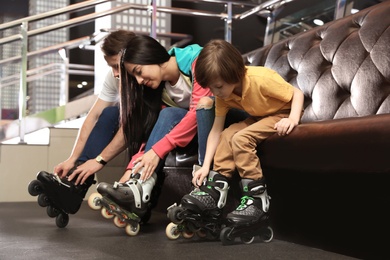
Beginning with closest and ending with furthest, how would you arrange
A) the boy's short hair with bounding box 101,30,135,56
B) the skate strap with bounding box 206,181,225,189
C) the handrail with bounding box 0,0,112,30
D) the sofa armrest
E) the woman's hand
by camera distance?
the sofa armrest < the skate strap with bounding box 206,181,225,189 < the woman's hand < the boy's short hair with bounding box 101,30,135,56 < the handrail with bounding box 0,0,112,30

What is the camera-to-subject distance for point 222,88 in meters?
1.56

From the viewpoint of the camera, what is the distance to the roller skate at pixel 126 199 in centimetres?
162

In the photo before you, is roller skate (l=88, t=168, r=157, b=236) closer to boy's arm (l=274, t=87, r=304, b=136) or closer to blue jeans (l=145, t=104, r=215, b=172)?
blue jeans (l=145, t=104, r=215, b=172)

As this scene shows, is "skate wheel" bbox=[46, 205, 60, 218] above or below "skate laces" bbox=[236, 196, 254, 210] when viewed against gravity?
below

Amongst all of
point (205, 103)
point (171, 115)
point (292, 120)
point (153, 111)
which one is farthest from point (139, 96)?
point (292, 120)

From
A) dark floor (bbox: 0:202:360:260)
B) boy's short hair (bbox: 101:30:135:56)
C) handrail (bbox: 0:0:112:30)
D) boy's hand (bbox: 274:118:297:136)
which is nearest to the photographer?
dark floor (bbox: 0:202:360:260)

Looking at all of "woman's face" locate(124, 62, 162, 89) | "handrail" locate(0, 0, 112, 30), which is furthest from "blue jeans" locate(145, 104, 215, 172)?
"handrail" locate(0, 0, 112, 30)

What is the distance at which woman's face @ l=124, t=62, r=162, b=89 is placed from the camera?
1.80m

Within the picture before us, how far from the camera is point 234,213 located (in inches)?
59.4

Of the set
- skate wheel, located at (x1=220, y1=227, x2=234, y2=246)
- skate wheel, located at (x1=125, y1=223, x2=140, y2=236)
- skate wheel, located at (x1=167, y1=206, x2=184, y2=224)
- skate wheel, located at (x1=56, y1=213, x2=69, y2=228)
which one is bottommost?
skate wheel, located at (x1=56, y1=213, x2=69, y2=228)

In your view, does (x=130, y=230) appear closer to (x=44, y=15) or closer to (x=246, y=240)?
(x=246, y=240)

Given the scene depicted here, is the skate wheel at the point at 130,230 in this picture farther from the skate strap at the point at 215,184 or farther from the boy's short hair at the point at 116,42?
the boy's short hair at the point at 116,42

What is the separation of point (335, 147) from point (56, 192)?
1.05 meters

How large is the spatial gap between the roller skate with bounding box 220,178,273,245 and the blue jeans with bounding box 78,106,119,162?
0.68m
